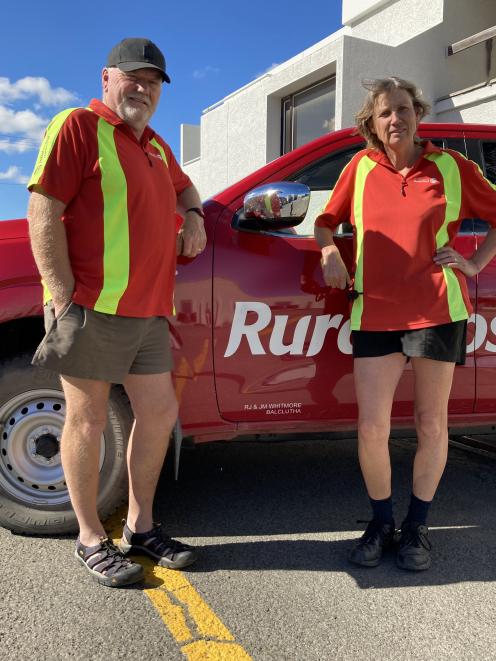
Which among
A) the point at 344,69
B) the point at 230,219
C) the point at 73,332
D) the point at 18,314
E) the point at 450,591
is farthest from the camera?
the point at 344,69

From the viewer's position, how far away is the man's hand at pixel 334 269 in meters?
2.40

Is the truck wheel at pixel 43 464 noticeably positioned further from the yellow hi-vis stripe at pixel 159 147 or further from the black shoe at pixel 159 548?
the yellow hi-vis stripe at pixel 159 147

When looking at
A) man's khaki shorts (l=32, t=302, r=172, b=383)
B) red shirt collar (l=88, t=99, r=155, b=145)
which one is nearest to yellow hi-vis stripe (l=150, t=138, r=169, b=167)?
red shirt collar (l=88, t=99, r=155, b=145)

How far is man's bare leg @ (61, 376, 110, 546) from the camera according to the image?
2.19 meters

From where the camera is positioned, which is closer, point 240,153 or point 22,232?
point 22,232

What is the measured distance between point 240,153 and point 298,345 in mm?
9917

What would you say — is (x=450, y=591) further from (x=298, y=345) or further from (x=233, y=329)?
(x=233, y=329)

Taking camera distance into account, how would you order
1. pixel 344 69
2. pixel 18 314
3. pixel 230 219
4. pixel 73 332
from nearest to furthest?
pixel 73 332 < pixel 18 314 < pixel 230 219 < pixel 344 69

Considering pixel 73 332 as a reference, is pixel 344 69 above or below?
above

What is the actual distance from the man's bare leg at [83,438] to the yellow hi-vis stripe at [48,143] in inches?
27.8

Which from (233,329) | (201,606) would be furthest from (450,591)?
(233,329)

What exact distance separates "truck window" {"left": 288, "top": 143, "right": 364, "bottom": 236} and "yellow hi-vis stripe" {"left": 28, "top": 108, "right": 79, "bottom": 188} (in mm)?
1127

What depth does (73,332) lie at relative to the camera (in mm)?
2057

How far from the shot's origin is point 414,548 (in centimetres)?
244
